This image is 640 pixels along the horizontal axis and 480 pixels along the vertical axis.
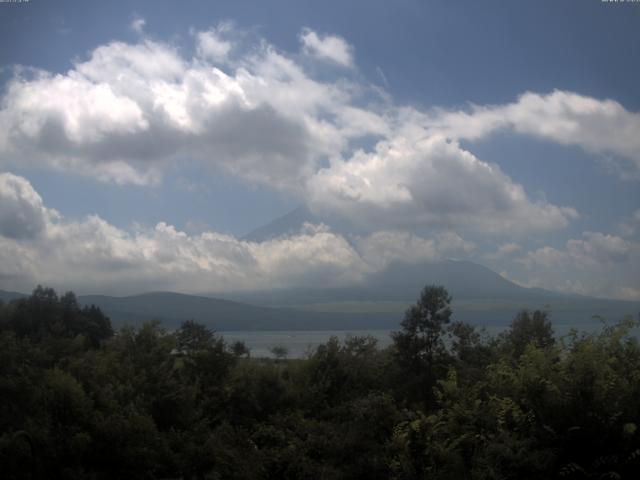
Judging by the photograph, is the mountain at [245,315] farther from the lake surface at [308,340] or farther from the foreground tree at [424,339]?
the foreground tree at [424,339]

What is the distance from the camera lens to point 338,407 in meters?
21.4

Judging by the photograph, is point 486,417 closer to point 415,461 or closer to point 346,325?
point 415,461

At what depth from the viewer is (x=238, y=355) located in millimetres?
26234

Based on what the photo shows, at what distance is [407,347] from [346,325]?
141 metres

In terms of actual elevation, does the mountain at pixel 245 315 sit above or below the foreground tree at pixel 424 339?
below

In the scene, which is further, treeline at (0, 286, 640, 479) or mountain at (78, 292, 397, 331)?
mountain at (78, 292, 397, 331)

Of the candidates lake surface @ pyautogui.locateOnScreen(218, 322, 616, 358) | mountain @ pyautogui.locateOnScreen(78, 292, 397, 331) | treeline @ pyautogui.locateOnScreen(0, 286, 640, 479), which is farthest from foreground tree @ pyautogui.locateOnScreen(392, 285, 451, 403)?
mountain @ pyautogui.locateOnScreen(78, 292, 397, 331)

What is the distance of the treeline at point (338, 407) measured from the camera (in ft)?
37.9

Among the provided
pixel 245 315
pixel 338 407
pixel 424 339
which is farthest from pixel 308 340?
pixel 245 315

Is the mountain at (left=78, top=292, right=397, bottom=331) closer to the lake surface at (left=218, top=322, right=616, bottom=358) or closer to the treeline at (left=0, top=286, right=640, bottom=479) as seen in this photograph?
the lake surface at (left=218, top=322, right=616, bottom=358)

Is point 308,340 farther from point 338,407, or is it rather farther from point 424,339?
point 424,339

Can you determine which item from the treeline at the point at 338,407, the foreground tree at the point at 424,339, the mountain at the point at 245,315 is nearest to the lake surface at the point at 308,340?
the treeline at the point at 338,407

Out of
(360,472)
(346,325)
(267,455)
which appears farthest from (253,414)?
(346,325)

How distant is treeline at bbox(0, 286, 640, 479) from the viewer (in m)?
11.5
